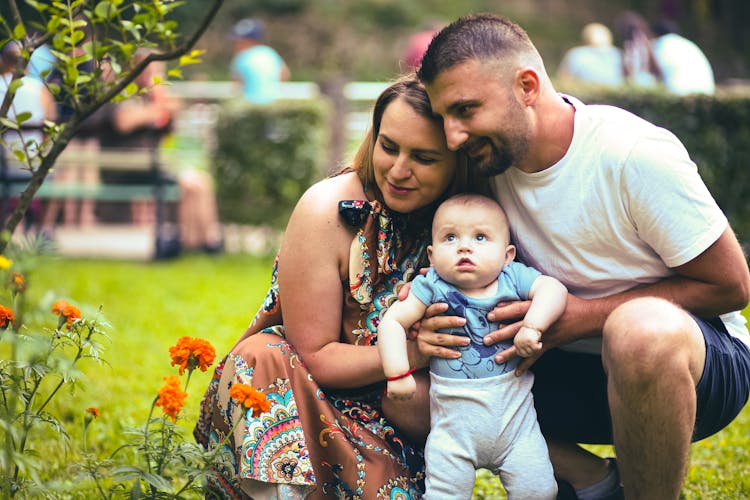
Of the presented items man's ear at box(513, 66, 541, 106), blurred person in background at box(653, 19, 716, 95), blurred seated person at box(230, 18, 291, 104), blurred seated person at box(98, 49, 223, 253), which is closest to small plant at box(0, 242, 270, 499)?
man's ear at box(513, 66, 541, 106)

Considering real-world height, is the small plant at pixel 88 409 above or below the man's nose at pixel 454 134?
below

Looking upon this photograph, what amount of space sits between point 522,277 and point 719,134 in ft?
18.6

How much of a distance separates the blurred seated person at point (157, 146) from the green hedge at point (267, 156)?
39 centimetres

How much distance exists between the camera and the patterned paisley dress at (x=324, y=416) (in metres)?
2.65

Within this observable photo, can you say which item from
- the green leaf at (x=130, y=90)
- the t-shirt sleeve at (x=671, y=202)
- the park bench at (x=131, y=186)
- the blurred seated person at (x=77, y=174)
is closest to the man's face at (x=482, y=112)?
the t-shirt sleeve at (x=671, y=202)

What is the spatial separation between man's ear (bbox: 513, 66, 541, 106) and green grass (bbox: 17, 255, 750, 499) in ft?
4.50

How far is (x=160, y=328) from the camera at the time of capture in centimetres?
595

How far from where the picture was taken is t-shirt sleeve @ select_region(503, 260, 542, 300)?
2.81 metres

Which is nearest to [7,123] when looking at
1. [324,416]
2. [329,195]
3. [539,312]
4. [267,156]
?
[329,195]

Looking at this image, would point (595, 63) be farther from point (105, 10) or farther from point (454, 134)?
point (105, 10)

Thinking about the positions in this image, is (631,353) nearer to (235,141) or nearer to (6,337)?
(6,337)

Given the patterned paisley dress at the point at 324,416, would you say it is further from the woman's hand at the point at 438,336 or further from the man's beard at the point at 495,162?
the man's beard at the point at 495,162

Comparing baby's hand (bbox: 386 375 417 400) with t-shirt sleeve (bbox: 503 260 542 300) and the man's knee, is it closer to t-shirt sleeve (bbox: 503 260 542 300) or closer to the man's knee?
t-shirt sleeve (bbox: 503 260 542 300)

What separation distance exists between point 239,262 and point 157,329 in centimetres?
252
